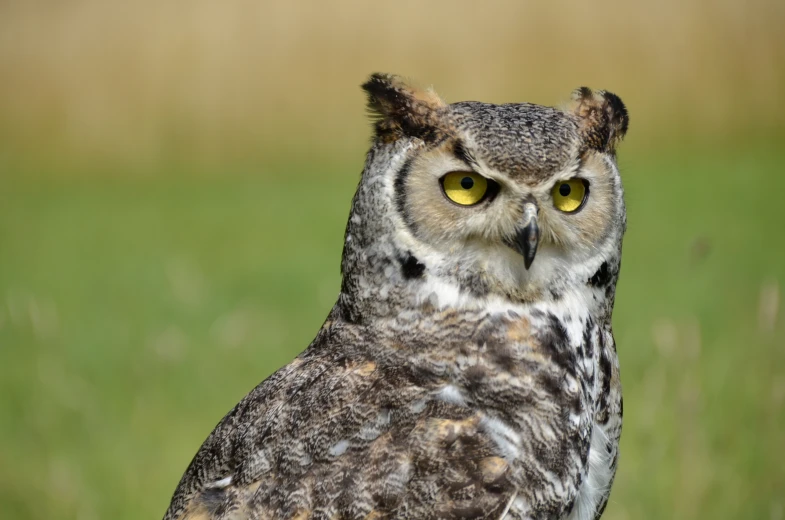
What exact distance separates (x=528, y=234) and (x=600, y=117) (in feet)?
0.94

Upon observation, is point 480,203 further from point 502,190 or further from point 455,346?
point 455,346

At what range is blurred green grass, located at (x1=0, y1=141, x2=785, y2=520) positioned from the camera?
7.65 feet

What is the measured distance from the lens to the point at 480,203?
1360 millimetres

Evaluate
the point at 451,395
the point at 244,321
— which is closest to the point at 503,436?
the point at 451,395

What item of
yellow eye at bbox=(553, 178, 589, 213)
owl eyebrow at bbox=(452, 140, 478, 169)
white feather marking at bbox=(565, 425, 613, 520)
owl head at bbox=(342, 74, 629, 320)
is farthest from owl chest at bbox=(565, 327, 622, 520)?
owl eyebrow at bbox=(452, 140, 478, 169)

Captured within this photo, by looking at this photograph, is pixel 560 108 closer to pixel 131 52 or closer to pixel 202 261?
pixel 202 261

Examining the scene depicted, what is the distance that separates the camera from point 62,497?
2.52 meters

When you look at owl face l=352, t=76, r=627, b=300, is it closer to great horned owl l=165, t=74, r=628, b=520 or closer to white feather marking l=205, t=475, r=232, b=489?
great horned owl l=165, t=74, r=628, b=520

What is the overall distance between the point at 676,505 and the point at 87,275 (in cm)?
268

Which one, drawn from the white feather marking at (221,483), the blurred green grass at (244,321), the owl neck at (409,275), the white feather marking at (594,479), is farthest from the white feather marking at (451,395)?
the blurred green grass at (244,321)

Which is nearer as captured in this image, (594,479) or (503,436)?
(503,436)

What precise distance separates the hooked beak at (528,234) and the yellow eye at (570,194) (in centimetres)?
7

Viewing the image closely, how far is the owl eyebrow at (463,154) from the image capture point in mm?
1321

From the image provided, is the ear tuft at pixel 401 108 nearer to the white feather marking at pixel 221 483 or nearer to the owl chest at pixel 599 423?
the owl chest at pixel 599 423
